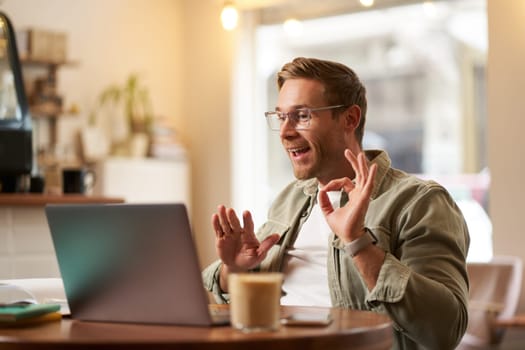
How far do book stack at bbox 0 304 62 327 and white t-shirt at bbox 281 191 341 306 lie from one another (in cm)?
74

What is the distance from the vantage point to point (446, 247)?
191 cm

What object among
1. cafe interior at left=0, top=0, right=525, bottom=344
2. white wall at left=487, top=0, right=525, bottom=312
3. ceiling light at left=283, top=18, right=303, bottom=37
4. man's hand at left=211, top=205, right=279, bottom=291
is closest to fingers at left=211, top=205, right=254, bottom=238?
man's hand at left=211, top=205, right=279, bottom=291

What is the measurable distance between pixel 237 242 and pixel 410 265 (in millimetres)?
377

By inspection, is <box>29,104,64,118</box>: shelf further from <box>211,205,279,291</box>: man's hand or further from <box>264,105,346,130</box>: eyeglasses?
<box>211,205,279,291</box>: man's hand

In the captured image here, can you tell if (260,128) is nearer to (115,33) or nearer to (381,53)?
(115,33)

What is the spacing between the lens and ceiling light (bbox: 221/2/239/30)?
18.6ft

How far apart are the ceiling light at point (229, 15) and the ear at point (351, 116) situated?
3469 mm

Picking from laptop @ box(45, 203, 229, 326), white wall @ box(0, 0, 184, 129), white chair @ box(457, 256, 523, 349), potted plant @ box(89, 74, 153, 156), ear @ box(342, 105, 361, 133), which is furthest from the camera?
potted plant @ box(89, 74, 153, 156)

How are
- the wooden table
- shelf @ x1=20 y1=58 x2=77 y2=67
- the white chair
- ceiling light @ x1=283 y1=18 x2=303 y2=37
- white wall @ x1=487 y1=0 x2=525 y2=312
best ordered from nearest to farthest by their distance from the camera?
the wooden table → the white chair → white wall @ x1=487 y1=0 x2=525 y2=312 → shelf @ x1=20 y1=58 x2=77 y2=67 → ceiling light @ x1=283 y1=18 x2=303 y2=37

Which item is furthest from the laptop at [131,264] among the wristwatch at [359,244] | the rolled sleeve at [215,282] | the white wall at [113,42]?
the white wall at [113,42]

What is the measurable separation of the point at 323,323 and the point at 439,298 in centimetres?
43

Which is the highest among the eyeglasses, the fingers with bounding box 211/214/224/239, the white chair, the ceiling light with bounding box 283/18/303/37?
the ceiling light with bounding box 283/18/303/37

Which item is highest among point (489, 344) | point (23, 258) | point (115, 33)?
point (115, 33)

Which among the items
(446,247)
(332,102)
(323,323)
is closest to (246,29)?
(332,102)
